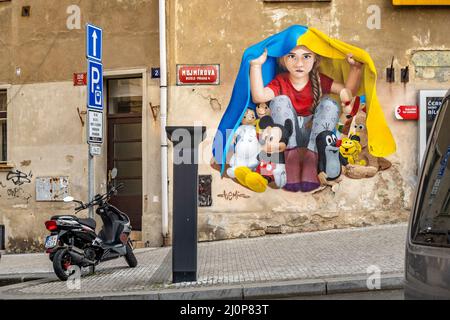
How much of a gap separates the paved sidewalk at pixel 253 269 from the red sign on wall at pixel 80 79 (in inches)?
148

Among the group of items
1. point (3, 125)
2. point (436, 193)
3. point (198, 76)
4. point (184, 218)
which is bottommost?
point (184, 218)

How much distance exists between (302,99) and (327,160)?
134cm

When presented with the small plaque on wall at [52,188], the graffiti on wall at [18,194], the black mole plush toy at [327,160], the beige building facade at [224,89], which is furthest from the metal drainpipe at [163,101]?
the graffiti on wall at [18,194]

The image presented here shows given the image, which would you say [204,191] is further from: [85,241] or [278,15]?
[278,15]

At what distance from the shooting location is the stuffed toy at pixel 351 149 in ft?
37.0

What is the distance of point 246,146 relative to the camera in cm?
1130

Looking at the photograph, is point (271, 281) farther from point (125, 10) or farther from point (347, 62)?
point (125, 10)

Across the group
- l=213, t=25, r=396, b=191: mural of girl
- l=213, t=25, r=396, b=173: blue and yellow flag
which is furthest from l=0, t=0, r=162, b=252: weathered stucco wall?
l=213, t=25, r=396, b=191: mural of girl

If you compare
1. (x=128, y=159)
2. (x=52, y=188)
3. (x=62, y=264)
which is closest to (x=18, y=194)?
(x=52, y=188)

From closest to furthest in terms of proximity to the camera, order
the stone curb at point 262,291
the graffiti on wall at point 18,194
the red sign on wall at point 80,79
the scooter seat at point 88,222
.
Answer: the stone curb at point 262,291, the scooter seat at point 88,222, the red sign on wall at point 80,79, the graffiti on wall at point 18,194

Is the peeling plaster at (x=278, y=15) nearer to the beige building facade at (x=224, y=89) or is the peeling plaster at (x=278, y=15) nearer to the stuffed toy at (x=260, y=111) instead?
the beige building facade at (x=224, y=89)

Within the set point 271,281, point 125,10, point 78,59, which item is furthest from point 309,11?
point 271,281

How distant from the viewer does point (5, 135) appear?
42.0 feet

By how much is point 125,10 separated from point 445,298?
10.5 metres
